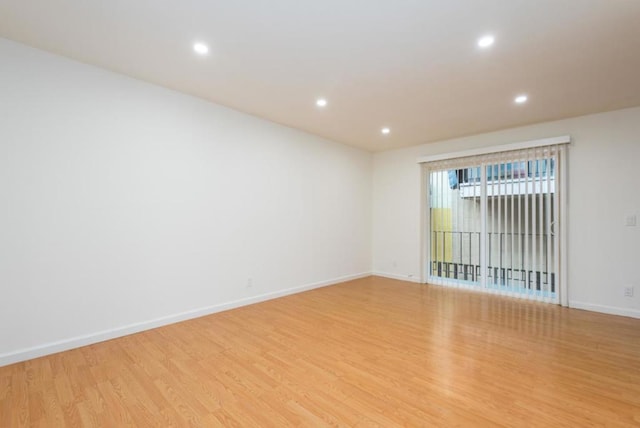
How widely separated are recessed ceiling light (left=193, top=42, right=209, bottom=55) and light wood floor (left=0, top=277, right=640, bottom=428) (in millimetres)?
2693

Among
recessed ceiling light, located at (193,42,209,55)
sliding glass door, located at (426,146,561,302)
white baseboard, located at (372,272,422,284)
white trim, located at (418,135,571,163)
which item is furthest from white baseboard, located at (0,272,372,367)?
white trim, located at (418,135,571,163)

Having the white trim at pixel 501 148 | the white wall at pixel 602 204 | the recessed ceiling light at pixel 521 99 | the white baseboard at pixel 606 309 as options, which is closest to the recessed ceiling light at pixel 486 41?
the recessed ceiling light at pixel 521 99

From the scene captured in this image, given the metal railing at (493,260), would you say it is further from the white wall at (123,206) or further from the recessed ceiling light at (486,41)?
the recessed ceiling light at (486,41)

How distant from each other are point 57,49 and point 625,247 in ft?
21.7

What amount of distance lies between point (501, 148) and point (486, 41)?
107 inches

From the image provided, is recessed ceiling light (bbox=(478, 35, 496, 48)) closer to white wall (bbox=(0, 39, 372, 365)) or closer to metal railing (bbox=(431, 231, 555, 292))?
white wall (bbox=(0, 39, 372, 365))

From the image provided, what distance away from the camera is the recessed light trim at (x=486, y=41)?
7.53 feet

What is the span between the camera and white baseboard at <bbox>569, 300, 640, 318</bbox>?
11.9 ft

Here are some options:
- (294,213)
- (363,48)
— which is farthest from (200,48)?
(294,213)

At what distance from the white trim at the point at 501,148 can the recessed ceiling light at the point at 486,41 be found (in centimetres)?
257

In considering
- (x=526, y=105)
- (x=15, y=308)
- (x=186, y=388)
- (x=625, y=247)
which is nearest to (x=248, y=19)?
(x=186, y=388)

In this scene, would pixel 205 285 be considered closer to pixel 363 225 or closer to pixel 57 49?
pixel 57 49

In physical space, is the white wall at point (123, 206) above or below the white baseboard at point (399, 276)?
above

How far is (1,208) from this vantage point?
93.4 inches
